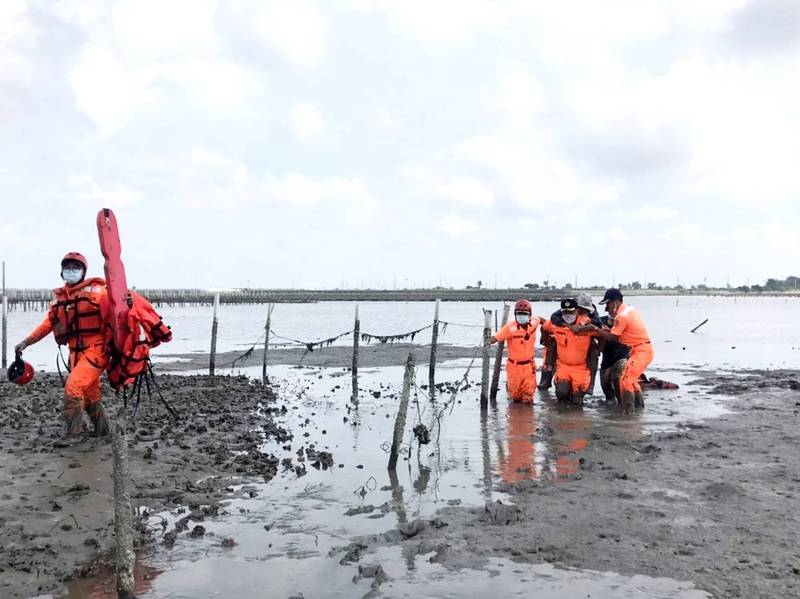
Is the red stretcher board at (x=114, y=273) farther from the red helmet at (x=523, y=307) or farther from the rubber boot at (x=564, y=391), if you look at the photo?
the rubber boot at (x=564, y=391)

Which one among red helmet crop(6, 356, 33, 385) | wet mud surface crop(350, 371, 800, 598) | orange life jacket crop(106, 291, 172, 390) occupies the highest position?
orange life jacket crop(106, 291, 172, 390)

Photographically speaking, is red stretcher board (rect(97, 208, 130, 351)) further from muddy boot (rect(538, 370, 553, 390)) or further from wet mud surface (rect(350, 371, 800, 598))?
muddy boot (rect(538, 370, 553, 390))

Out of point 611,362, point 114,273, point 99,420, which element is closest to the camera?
point 114,273

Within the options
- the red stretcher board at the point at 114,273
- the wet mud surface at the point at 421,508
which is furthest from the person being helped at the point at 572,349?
the red stretcher board at the point at 114,273

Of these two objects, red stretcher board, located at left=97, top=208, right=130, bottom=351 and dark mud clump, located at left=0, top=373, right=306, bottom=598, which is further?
red stretcher board, located at left=97, top=208, right=130, bottom=351

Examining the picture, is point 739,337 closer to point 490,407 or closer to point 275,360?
point 275,360

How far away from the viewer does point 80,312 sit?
8562 mm

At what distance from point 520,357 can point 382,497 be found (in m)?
6.55

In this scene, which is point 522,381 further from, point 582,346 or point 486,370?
point 582,346

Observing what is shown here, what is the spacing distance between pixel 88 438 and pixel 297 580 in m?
5.05

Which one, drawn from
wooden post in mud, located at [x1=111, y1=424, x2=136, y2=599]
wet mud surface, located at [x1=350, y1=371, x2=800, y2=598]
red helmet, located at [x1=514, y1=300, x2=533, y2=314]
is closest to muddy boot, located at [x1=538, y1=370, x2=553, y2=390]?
red helmet, located at [x1=514, y1=300, x2=533, y2=314]

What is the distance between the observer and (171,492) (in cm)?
772

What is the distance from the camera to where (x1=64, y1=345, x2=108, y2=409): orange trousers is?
8477mm

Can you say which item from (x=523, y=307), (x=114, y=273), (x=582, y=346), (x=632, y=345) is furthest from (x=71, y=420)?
(x=632, y=345)
